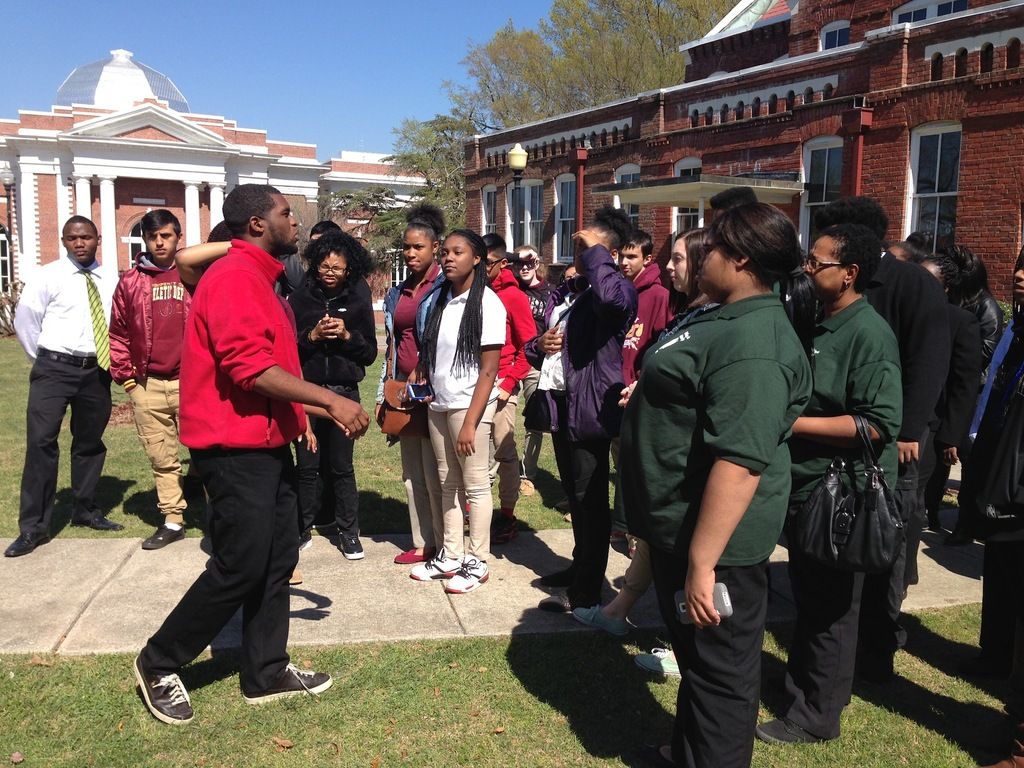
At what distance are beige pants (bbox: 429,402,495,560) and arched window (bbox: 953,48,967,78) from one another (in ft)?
42.0

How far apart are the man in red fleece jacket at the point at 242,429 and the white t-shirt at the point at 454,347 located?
1250 mm

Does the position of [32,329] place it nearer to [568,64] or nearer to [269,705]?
[269,705]

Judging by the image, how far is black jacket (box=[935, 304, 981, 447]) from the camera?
480 cm

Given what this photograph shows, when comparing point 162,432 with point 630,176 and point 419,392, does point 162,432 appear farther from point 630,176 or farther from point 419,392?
point 630,176

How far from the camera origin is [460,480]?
499 centimetres

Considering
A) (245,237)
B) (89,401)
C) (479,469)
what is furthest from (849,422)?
(89,401)

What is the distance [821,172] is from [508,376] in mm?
13568

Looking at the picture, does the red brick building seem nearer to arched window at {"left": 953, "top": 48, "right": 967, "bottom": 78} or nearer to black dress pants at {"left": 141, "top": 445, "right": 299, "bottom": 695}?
arched window at {"left": 953, "top": 48, "right": 967, "bottom": 78}

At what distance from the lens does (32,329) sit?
18.9ft

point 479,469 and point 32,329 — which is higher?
point 32,329

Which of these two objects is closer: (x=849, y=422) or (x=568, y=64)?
(x=849, y=422)

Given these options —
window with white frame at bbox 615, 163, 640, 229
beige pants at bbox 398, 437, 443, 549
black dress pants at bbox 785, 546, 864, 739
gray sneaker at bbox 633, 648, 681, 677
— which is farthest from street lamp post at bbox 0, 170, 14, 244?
black dress pants at bbox 785, 546, 864, 739

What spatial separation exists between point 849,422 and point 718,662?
3.70ft

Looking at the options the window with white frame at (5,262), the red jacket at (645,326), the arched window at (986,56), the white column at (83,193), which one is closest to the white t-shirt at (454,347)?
the red jacket at (645,326)
